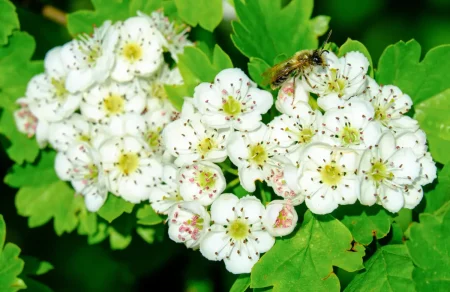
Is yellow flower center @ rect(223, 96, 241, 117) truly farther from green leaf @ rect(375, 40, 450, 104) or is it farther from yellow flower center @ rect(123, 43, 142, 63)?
green leaf @ rect(375, 40, 450, 104)

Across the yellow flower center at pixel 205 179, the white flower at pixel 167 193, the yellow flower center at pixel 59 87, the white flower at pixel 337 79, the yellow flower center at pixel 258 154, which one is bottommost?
the white flower at pixel 167 193

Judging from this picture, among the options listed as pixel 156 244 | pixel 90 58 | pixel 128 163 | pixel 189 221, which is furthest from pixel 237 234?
pixel 156 244

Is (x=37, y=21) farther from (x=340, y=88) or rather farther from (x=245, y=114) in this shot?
(x=340, y=88)

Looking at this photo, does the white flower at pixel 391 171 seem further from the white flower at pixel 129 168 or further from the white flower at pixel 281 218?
the white flower at pixel 129 168

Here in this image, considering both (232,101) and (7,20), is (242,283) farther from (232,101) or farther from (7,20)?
(7,20)

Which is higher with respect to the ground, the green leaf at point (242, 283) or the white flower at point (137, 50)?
the white flower at point (137, 50)

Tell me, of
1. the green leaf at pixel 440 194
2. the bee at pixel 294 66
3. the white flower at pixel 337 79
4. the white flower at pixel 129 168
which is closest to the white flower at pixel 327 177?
the white flower at pixel 337 79

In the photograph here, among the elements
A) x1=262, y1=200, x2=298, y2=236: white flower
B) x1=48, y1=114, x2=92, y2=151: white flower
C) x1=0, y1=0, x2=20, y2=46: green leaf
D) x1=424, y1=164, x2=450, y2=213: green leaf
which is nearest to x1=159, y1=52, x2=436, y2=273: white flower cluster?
x1=262, y1=200, x2=298, y2=236: white flower

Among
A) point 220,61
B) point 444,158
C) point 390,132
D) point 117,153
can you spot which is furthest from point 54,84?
point 444,158
